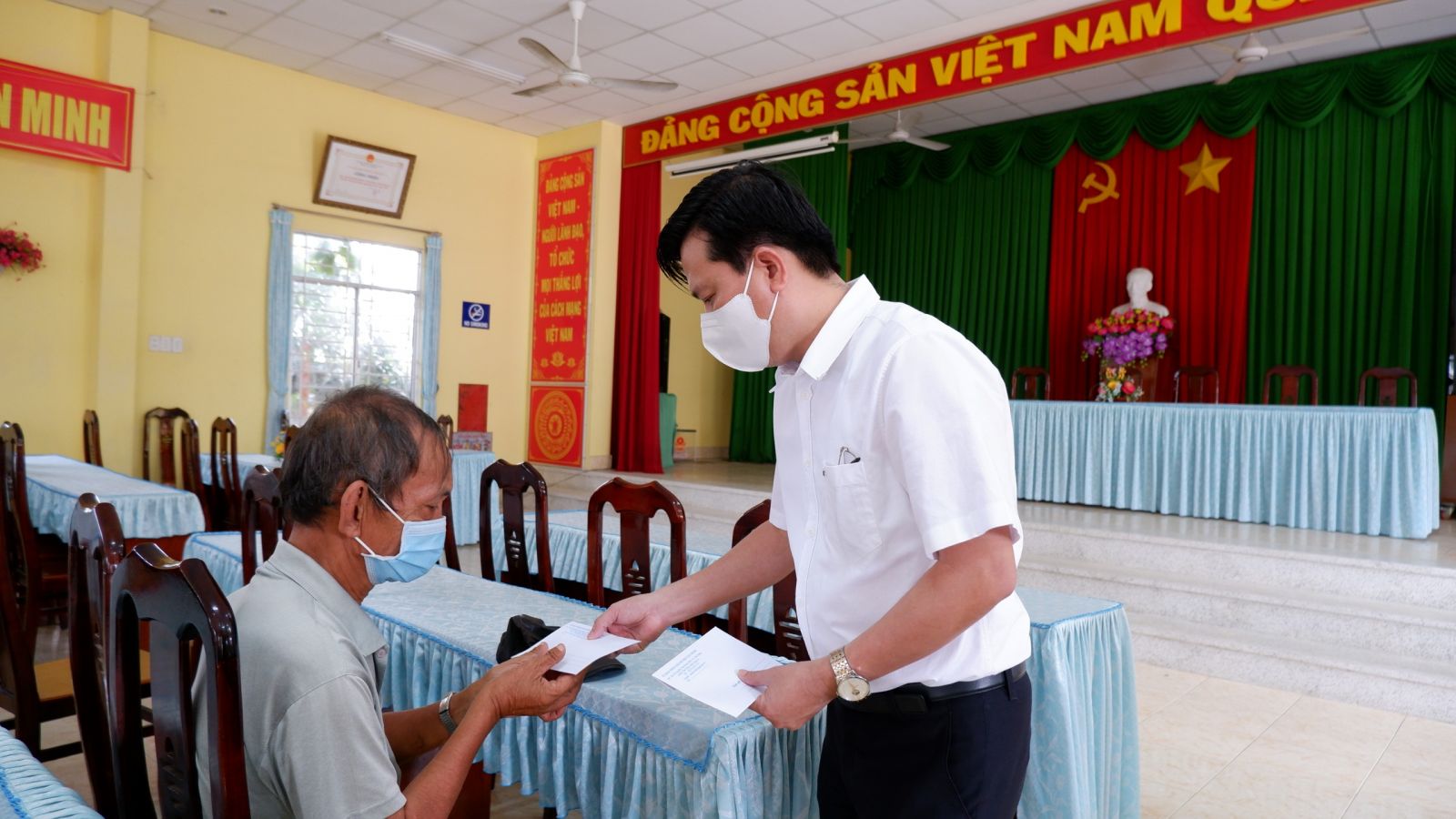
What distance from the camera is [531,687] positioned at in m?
1.24

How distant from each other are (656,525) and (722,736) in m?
2.59

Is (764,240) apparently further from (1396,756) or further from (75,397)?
(75,397)

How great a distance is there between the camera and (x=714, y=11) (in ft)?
19.3

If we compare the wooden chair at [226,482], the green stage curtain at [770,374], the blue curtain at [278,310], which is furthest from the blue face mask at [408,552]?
the green stage curtain at [770,374]

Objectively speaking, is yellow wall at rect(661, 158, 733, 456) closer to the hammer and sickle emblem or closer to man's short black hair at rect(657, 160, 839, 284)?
the hammer and sickle emblem

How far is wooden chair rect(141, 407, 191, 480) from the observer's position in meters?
6.10

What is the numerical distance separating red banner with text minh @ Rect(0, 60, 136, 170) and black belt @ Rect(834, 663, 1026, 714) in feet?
22.5

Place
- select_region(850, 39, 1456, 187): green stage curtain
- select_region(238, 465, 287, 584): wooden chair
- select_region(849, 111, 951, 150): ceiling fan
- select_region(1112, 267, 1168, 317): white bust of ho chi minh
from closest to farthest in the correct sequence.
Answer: select_region(238, 465, 287, 584): wooden chair → select_region(850, 39, 1456, 187): green stage curtain → select_region(1112, 267, 1168, 317): white bust of ho chi minh → select_region(849, 111, 951, 150): ceiling fan

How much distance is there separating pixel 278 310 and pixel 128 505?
3.71 m

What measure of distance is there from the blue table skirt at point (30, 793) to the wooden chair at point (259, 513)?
1.20m

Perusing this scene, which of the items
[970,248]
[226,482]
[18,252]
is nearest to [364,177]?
[18,252]

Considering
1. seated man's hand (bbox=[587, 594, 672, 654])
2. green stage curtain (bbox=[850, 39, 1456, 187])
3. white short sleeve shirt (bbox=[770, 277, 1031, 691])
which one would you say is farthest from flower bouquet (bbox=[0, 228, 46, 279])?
green stage curtain (bbox=[850, 39, 1456, 187])

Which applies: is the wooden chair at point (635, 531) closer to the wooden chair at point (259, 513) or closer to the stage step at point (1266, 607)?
the wooden chair at point (259, 513)

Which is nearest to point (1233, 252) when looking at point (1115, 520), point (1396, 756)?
point (1115, 520)
